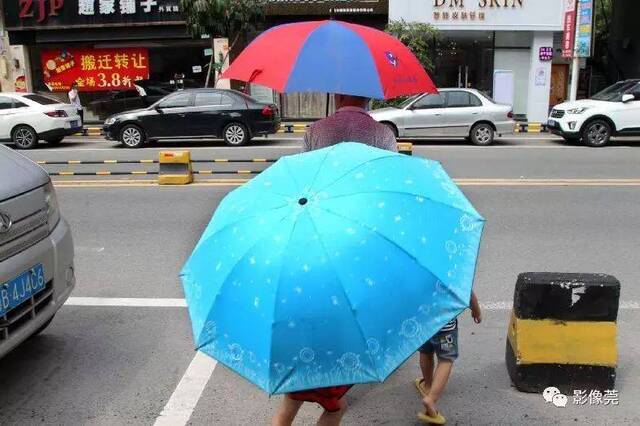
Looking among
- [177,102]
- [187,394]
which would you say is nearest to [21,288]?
[187,394]

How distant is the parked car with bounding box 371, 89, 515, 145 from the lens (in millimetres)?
14891

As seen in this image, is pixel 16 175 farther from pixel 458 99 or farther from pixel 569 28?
pixel 569 28

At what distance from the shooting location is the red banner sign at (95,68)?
851 inches

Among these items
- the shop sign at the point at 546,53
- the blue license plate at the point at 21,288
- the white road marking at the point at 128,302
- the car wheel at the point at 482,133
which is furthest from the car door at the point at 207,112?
the blue license plate at the point at 21,288

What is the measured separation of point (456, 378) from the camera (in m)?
3.83

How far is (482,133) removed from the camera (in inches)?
590

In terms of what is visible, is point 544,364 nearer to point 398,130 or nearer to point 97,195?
point 97,195

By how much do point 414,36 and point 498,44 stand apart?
366 cm

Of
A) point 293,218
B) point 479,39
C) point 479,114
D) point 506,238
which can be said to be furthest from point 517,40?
point 293,218

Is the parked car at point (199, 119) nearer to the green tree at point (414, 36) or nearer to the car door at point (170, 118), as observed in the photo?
the car door at point (170, 118)

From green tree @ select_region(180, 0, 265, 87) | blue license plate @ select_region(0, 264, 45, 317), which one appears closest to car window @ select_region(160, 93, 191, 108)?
green tree @ select_region(180, 0, 265, 87)

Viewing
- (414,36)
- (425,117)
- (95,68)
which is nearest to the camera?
(425,117)

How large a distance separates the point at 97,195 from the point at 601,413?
7.67 m

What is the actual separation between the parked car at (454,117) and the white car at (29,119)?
7842 millimetres
